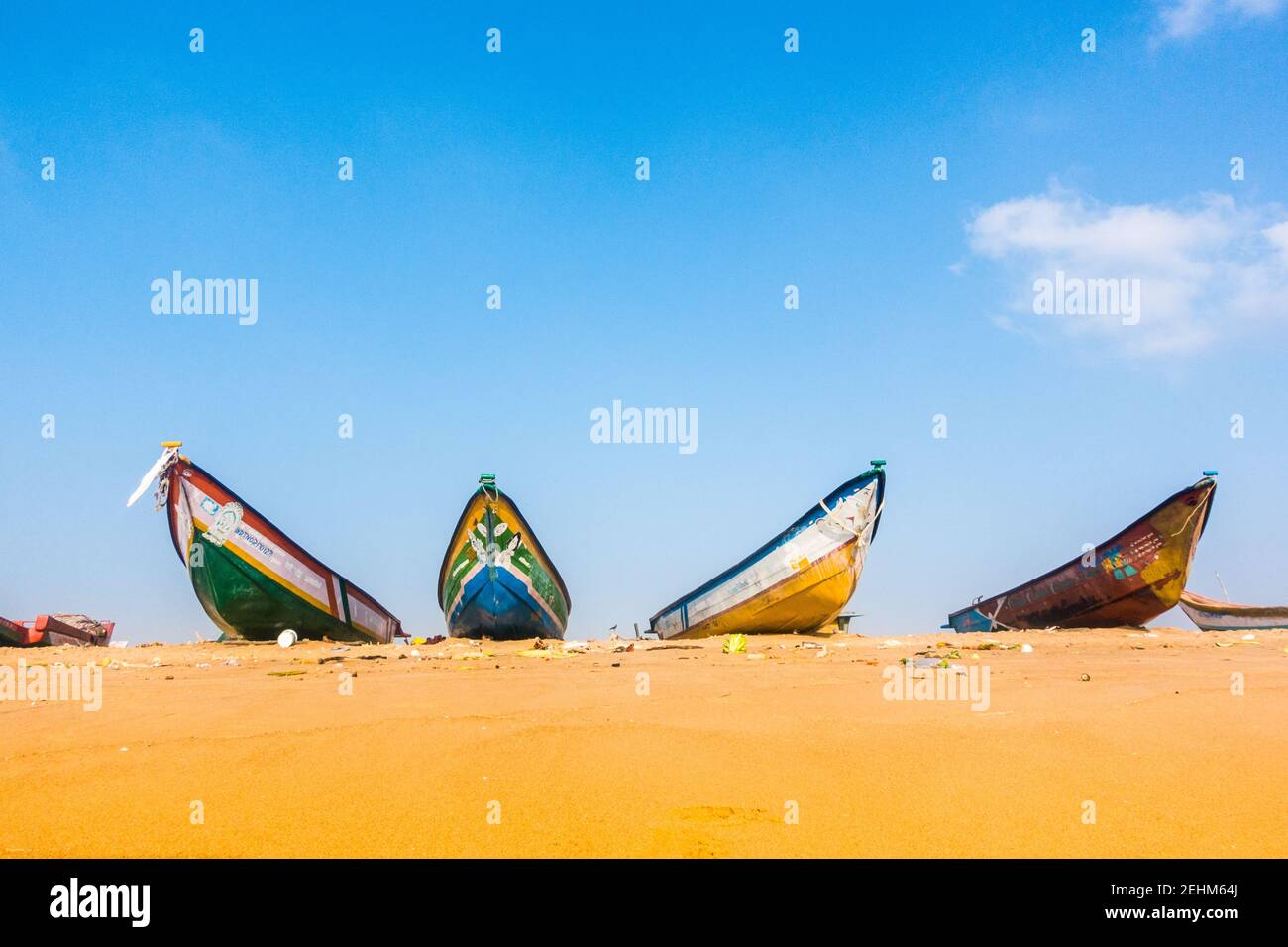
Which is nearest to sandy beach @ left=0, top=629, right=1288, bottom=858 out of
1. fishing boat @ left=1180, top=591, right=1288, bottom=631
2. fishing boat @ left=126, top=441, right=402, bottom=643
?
fishing boat @ left=126, top=441, right=402, bottom=643

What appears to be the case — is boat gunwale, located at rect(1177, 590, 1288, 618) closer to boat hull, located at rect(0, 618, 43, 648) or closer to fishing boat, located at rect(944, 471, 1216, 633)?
fishing boat, located at rect(944, 471, 1216, 633)

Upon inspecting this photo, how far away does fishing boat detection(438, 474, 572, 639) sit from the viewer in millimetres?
15898

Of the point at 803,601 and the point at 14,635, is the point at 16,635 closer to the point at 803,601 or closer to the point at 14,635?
the point at 14,635

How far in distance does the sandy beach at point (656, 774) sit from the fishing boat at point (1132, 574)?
1514cm

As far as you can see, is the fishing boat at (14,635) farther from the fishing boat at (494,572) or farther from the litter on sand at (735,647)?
the litter on sand at (735,647)

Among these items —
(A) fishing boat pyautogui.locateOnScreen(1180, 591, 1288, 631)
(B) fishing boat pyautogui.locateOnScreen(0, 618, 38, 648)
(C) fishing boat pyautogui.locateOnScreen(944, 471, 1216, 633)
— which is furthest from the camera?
(A) fishing boat pyautogui.locateOnScreen(1180, 591, 1288, 631)

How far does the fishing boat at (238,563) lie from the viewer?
1475 cm

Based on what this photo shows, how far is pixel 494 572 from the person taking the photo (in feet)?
52.2

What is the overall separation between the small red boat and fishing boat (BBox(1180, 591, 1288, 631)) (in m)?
32.3

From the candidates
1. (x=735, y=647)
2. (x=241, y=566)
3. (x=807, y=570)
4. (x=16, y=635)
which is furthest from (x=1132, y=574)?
(x=16, y=635)

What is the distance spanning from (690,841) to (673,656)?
7258mm
